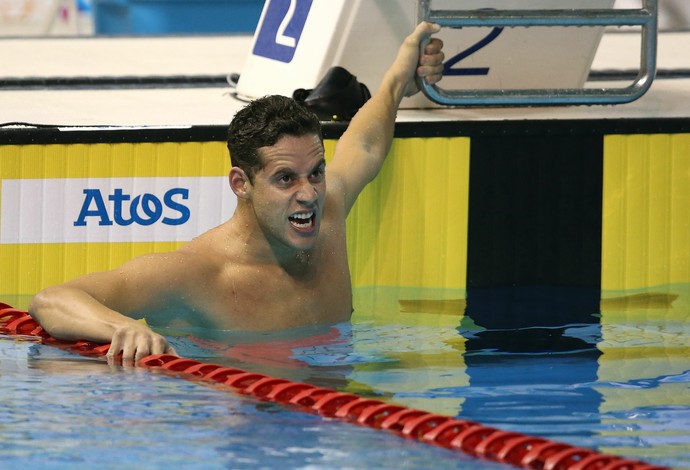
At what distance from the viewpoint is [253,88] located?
16.6ft

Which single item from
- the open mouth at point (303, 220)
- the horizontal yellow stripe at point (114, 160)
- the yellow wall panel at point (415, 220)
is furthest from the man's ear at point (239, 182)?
the yellow wall panel at point (415, 220)

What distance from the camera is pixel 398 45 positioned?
190 inches

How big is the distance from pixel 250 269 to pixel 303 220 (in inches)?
8.8

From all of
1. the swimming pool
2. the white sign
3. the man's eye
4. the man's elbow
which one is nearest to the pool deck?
the white sign

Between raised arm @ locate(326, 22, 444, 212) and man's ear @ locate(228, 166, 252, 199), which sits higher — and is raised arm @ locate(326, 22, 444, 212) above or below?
above

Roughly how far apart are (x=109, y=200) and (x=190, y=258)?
1008 millimetres

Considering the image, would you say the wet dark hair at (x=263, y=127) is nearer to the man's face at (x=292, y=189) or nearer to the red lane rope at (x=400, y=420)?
the man's face at (x=292, y=189)

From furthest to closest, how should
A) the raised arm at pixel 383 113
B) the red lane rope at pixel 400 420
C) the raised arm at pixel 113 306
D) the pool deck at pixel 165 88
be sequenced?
1. the pool deck at pixel 165 88
2. the raised arm at pixel 383 113
3. the raised arm at pixel 113 306
4. the red lane rope at pixel 400 420

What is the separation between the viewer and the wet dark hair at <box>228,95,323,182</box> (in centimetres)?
351

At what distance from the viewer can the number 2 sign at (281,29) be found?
4938mm

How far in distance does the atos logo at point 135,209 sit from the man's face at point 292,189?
0.97 metres

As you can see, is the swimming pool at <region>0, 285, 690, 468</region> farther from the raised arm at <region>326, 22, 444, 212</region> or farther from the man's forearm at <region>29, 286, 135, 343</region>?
the raised arm at <region>326, 22, 444, 212</region>

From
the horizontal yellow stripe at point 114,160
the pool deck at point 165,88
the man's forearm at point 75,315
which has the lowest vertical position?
the man's forearm at point 75,315

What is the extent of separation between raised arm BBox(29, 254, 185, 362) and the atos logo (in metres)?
1.02
